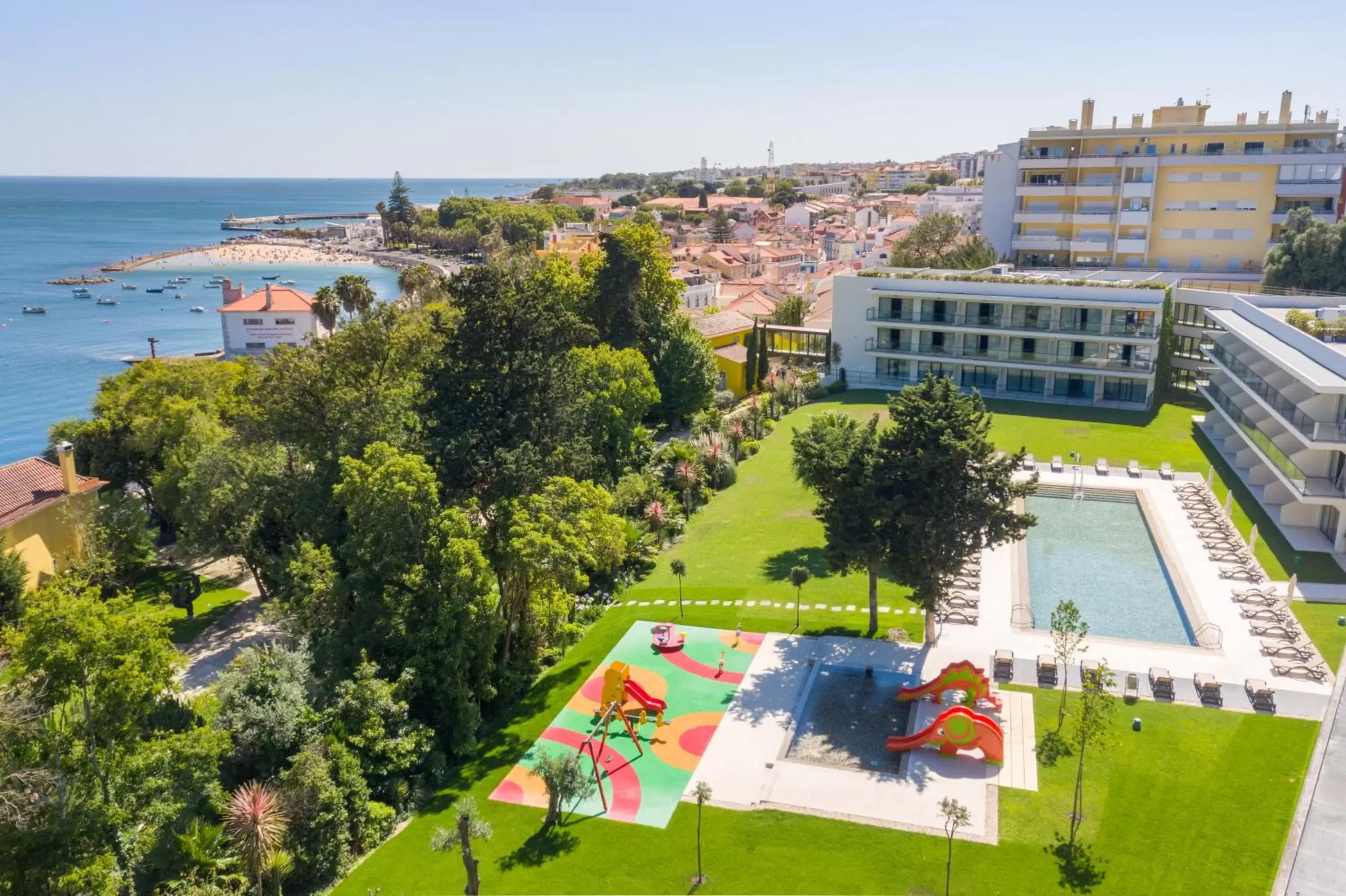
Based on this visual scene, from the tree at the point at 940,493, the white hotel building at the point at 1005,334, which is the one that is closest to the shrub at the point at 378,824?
the tree at the point at 940,493

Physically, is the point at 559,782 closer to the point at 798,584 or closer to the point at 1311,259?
the point at 798,584

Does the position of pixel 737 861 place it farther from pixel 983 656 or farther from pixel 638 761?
pixel 983 656

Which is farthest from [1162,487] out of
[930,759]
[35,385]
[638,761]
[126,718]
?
[35,385]

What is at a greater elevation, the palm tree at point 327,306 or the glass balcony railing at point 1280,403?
the palm tree at point 327,306

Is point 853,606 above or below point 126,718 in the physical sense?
below

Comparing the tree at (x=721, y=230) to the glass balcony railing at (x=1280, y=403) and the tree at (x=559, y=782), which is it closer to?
the glass balcony railing at (x=1280, y=403)

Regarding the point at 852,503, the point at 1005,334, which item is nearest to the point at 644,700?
the point at 852,503
